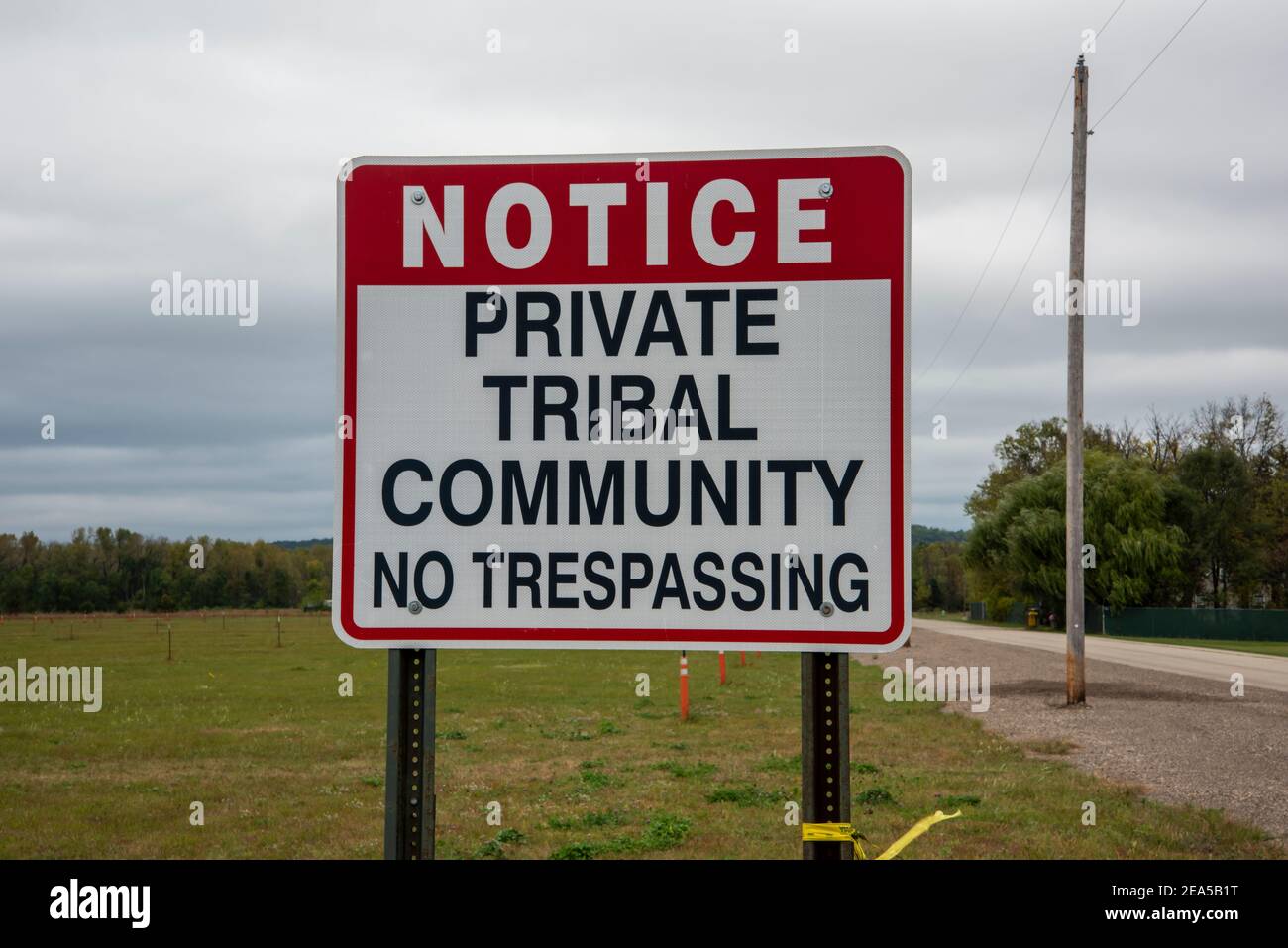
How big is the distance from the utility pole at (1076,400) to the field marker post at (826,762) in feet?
57.0

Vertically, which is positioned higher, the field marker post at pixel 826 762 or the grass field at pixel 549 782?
the field marker post at pixel 826 762

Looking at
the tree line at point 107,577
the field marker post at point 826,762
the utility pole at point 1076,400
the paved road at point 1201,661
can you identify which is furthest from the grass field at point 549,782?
the tree line at point 107,577

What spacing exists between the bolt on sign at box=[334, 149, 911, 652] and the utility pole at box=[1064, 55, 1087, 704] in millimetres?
17331

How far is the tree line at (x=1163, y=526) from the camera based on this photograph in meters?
56.8

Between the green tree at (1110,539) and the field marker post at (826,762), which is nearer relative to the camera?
the field marker post at (826,762)

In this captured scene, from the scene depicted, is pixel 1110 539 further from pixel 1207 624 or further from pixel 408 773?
pixel 408 773

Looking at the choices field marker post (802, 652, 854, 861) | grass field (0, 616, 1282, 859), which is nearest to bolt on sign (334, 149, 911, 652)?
field marker post (802, 652, 854, 861)

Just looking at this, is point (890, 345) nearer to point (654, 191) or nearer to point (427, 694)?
point (654, 191)

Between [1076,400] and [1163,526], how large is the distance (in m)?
43.8

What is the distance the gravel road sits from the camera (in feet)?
36.3

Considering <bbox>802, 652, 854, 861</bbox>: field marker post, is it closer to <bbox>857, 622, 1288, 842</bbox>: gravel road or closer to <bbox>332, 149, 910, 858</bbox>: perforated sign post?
<bbox>332, 149, 910, 858</bbox>: perforated sign post

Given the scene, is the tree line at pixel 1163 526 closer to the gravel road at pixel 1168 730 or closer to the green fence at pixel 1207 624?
the green fence at pixel 1207 624

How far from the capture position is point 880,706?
18875 mm
